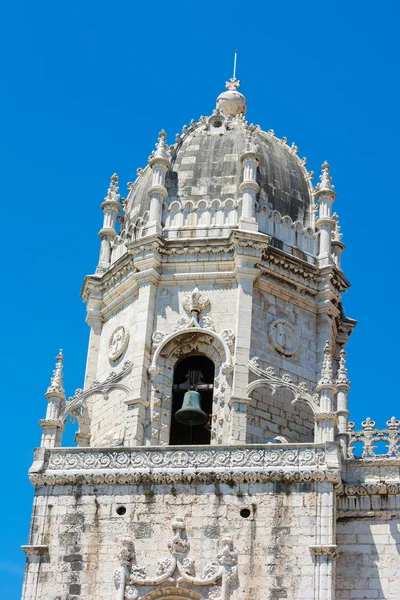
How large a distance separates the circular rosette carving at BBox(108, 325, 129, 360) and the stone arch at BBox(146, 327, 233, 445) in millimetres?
1129

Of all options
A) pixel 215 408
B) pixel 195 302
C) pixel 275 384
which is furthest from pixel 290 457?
pixel 195 302

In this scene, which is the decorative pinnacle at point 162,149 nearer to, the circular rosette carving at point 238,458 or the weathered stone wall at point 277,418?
the weathered stone wall at point 277,418

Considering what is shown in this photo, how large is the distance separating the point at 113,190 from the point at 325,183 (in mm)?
5213

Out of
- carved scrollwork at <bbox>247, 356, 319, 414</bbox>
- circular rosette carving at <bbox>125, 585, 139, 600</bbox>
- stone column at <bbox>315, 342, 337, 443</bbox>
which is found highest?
carved scrollwork at <bbox>247, 356, 319, 414</bbox>

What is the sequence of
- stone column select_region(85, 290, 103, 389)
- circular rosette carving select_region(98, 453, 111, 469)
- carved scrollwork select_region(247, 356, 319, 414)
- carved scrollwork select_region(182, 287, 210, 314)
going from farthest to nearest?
1. stone column select_region(85, 290, 103, 389)
2. carved scrollwork select_region(182, 287, 210, 314)
3. carved scrollwork select_region(247, 356, 319, 414)
4. circular rosette carving select_region(98, 453, 111, 469)

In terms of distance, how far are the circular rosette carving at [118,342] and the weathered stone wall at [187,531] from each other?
3.97 m

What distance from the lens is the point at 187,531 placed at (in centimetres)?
2906

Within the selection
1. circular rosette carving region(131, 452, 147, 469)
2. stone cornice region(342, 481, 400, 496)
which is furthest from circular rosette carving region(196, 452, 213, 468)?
stone cornice region(342, 481, 400, 496)

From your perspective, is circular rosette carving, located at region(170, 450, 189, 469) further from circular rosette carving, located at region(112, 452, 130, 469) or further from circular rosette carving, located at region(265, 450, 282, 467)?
circular rosette carving, located at region(265, 450, 282, 467)

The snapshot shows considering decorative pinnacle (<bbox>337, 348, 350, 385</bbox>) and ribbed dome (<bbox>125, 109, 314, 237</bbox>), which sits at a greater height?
ribbed dome (<bbox>125, 109, 314, 237</bbox>)

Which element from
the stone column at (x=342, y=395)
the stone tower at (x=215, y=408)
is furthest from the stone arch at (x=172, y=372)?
the stone column at (x=342, y=395)

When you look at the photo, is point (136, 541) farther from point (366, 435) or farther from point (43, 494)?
point (366, 435)

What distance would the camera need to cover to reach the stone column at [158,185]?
33.6 metres

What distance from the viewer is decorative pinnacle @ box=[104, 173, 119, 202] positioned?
36.1m
